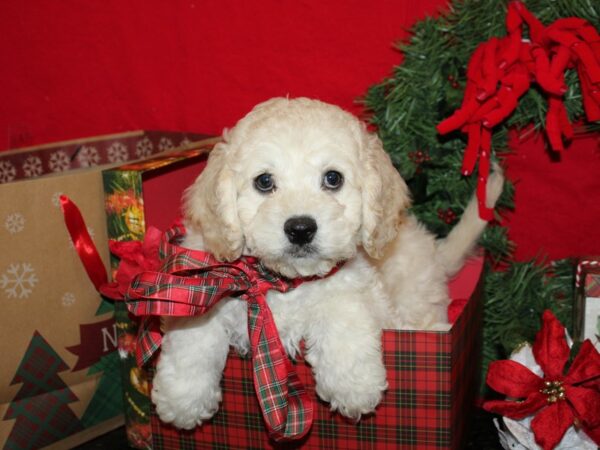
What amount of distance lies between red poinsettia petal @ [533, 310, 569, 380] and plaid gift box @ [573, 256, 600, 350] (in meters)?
0.25

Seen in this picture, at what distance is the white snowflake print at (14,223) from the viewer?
6.81 feet

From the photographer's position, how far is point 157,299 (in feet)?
5.84

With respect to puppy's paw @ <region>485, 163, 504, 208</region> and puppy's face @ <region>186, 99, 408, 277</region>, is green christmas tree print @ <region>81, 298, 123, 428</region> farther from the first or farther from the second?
puppy's paw @ <region>485, 163, 504, 208</region>

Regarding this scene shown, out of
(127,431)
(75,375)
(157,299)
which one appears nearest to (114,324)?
(75,375)

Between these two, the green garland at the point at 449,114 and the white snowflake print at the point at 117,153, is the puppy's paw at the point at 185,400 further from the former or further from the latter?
the white snowflake print at the point at 117,153

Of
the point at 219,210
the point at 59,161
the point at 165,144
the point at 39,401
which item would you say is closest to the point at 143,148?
the point at 165,144

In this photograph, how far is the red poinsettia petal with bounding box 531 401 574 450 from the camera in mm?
1836

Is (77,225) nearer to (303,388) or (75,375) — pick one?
(75,375)

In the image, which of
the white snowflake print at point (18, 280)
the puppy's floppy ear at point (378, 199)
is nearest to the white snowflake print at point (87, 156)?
the white snowflake print at point (18, 280)

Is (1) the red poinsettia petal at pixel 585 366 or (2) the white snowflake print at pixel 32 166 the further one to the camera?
(2) the white snowflake print at pixel 32 166

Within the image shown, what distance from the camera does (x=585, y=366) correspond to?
1854 mm

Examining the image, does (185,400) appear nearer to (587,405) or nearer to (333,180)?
(333,180)

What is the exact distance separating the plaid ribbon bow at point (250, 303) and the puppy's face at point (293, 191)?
7 cm

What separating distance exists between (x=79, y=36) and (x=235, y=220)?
7.20 ft
